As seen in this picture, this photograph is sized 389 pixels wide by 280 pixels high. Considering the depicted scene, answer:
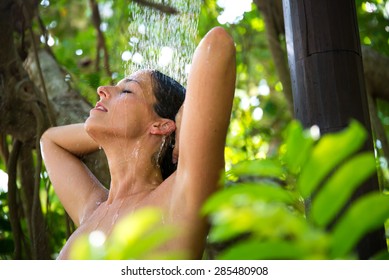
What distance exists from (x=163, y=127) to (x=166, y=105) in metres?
0.06

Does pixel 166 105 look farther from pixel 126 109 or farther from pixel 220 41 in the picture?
pixel 220 41

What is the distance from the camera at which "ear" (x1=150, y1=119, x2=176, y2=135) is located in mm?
1878

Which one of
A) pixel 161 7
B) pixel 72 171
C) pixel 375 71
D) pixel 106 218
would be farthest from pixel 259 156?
pixel 106 218

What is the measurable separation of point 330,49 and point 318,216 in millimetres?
912

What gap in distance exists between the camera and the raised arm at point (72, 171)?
6.69 ft

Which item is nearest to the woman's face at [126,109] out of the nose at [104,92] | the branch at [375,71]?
the nose at [104,92]

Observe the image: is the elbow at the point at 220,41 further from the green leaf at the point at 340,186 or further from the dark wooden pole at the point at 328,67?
the green leaf at the point at 340,186

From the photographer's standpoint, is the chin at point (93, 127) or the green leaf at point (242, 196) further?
the chin at point (93, 127)

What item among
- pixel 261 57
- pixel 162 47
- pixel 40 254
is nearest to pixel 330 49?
pixel 162 47

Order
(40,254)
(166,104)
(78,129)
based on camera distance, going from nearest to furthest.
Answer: (166,104) < (78,129) < (40,254)

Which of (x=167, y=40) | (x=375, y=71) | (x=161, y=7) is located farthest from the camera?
(x=375, y=71)

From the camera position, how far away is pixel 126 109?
185 centimetres
